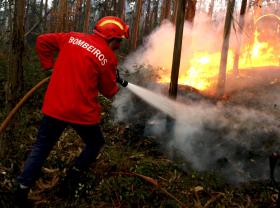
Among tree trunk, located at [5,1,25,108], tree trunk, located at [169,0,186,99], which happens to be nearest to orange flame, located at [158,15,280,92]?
tree trunk, located at [169,0,186,99]

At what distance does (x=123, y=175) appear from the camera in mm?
5262

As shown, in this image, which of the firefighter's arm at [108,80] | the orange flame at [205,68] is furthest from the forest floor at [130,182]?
the orange flame at [205,68]

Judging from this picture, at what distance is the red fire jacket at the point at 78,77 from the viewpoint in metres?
4.04

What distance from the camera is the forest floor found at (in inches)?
183

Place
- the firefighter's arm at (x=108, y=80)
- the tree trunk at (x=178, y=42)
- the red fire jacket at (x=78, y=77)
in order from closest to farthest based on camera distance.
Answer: the red fire jacket at (x=78, y=77), the firefighter's arm at (x=108, y=80), the tree trunk at (x=178, y=42)

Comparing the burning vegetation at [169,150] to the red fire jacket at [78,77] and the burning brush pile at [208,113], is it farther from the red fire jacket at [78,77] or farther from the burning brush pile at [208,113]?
the red fire jacket at [78,77]

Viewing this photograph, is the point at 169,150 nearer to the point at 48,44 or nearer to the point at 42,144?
the point at 42,144

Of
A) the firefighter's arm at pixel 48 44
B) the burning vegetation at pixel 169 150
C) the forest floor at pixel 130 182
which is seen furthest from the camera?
the burning vegetation at pixel 169 150

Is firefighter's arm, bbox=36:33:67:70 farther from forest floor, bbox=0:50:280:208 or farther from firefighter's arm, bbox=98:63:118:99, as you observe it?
forest floor, bbox=0:50:280:208

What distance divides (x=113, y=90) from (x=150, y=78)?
7916mm

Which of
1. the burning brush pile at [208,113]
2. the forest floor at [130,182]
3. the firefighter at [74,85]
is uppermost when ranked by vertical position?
the firefighter at [74,85]

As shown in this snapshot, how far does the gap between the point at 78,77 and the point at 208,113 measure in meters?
5.73

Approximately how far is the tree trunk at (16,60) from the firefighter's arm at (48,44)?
2.32 ft

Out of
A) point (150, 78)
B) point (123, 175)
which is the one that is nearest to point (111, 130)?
point (123, 175)
